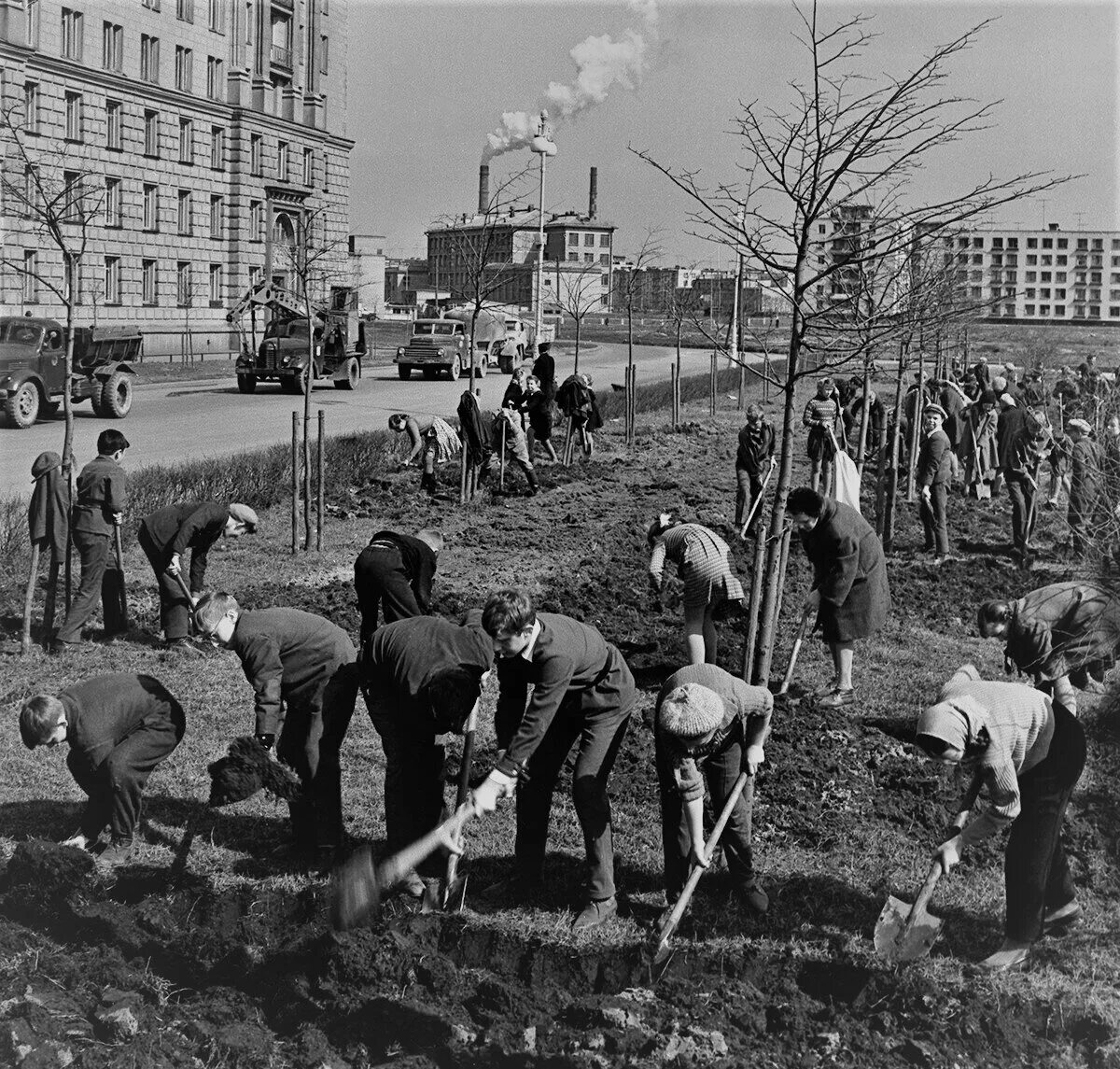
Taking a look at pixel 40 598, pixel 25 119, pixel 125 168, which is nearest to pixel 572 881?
pixel 40 598

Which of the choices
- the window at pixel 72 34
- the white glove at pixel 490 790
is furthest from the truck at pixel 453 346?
the white glove at pixel 490 790

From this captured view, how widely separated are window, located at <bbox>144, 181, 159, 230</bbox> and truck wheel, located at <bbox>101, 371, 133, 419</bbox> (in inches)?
824

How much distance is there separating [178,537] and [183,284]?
1497 inches

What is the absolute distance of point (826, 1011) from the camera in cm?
475

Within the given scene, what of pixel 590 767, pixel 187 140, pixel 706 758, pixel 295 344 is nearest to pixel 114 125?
pixel 187 140

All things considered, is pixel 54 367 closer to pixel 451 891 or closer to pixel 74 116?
pixel 451 891

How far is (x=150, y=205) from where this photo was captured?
43062 mm

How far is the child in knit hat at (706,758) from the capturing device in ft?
16.1

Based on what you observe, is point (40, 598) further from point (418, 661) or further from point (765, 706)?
point (765, 706)

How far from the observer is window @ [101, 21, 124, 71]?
39.8 m

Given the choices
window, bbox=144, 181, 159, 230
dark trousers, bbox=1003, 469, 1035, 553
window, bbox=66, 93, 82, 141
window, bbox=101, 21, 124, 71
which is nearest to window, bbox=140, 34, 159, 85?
window, bbox=101, 21, 124, 71

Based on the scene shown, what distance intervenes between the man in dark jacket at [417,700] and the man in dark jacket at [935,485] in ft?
25.0

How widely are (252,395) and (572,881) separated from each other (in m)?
24.0

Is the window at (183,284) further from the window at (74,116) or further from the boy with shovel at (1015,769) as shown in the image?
the boy with shovel at (1015,769)
